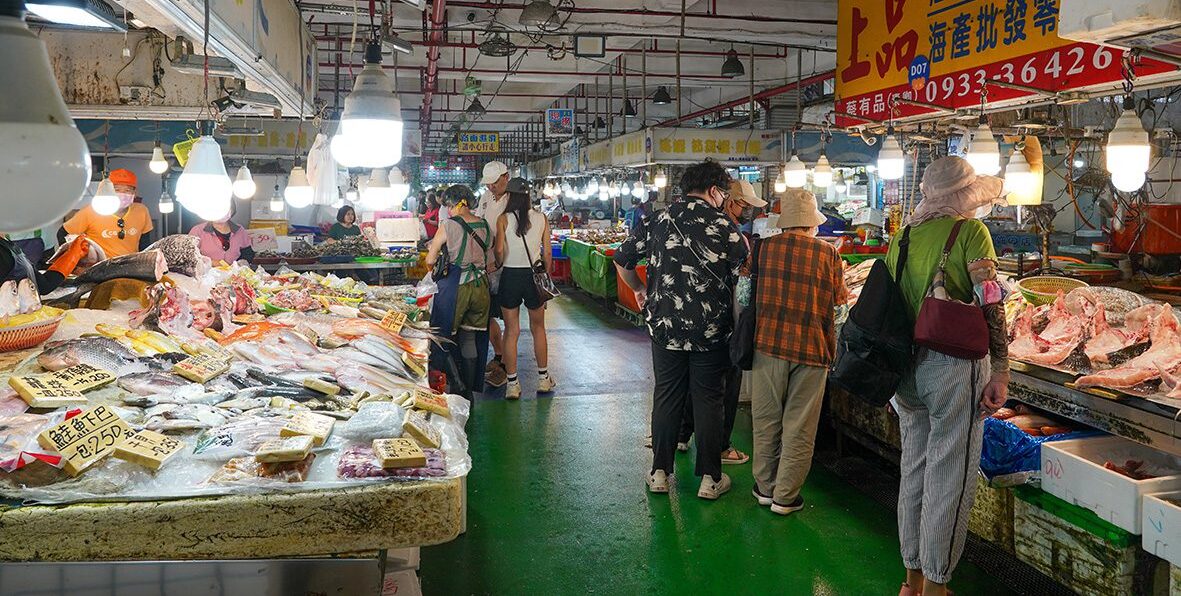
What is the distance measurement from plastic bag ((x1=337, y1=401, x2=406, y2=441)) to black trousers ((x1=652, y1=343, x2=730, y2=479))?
8.11 feet

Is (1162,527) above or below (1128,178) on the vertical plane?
below

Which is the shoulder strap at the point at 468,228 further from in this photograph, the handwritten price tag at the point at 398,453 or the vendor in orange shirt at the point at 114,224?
the handwritten price tag at the point at 398,453

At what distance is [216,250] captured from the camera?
9.34 meters

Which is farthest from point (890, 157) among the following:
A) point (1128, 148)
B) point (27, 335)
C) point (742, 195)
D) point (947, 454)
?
point (27, 335)

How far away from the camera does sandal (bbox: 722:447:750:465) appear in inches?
237

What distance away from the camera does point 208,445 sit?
8.95ft

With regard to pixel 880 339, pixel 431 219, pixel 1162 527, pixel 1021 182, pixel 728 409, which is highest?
pixel 1021 182

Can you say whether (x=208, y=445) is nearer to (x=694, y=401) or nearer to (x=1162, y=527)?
(x=694, y=401)

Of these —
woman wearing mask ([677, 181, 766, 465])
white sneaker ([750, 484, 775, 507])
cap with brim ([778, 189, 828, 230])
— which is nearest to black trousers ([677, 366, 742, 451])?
woman wearing mask ([677, 181, 766, 465])

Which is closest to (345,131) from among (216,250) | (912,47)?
(912,47)

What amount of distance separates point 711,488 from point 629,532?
758mm

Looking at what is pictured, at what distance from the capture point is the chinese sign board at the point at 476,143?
81.0 ft

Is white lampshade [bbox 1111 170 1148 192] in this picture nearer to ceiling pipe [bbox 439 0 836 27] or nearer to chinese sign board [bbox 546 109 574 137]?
ceiling pipe [bbox 439 0 836 27]

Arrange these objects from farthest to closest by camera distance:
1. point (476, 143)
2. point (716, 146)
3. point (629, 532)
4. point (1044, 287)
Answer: point (476, 143) < point (716, 146) < point (1044, 287) < point (629, 532)
